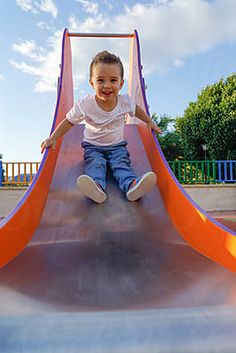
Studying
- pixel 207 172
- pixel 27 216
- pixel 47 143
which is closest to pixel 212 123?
pixel 207 172

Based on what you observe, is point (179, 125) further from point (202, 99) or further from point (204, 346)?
point (204, 346)

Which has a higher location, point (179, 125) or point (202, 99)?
point (202, 99)

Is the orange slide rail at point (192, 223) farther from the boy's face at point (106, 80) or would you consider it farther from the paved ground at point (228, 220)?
the paved ground at point (228, 220)

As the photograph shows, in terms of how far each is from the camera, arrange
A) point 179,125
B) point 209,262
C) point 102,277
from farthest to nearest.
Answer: point 179,125
point 209,262
point 102,277

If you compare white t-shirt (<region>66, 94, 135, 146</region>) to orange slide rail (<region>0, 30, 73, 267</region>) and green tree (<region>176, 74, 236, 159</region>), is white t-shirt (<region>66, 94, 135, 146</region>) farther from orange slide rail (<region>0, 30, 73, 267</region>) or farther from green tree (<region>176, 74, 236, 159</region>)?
green tree (<region>176, 74, 236, 159</region>)

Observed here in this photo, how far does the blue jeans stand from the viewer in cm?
166

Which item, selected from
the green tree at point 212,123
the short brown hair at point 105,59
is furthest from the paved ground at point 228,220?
the green tree at point 212,123

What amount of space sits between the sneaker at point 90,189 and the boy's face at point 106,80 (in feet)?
2.05

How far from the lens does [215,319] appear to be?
661mm

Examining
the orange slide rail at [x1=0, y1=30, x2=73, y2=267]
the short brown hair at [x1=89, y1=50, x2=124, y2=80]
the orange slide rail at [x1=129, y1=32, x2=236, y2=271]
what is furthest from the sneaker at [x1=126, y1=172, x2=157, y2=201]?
the short brown hair at [x1=89, y1=50, x2=124, y2=80]

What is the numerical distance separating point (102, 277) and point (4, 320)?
13.4 inches

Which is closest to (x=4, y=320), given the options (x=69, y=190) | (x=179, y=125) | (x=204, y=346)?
(x=204, y=346)

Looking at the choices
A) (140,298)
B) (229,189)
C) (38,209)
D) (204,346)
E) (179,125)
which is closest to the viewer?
(204,346)

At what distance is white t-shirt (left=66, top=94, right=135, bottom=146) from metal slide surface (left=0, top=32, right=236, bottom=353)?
463 millimetres
